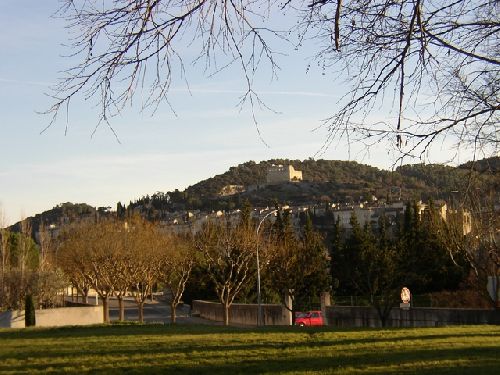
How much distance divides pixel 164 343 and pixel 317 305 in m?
26.7

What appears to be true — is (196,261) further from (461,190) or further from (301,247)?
(461,190)

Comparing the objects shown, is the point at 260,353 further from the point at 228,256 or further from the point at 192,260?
the point at 192,260

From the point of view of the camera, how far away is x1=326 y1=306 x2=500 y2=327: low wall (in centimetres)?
2609

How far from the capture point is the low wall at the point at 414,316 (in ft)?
85.6

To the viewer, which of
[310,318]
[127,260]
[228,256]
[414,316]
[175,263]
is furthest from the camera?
[175,263]

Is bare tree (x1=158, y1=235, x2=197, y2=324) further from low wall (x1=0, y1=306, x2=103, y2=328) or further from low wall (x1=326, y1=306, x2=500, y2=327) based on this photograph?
low wall (x1=326, y1=306, x2=500, y2=327)

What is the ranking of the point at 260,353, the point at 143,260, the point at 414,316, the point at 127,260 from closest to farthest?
1. the point at 260,353
2. the point at 414,316
3. the point at 127,260
4. the point at 143,260

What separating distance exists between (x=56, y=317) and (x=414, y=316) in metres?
16.1

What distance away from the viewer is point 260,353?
505 inches

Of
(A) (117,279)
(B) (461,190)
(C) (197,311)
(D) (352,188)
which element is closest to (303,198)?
(D) (352,188)

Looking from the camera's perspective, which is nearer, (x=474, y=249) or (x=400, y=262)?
(x=474, y=249)

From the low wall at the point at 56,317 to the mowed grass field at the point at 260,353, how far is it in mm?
14308

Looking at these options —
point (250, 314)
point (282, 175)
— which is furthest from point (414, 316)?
point (282, 175)

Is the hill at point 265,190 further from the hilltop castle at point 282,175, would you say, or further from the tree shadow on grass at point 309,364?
the tree shadow on grass at point 309,364
